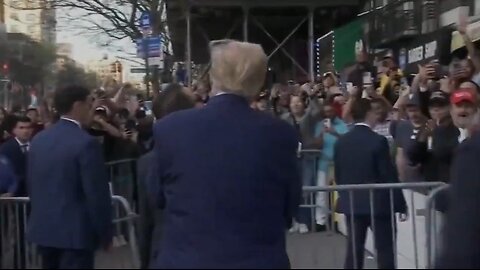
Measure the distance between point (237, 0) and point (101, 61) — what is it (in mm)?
20109

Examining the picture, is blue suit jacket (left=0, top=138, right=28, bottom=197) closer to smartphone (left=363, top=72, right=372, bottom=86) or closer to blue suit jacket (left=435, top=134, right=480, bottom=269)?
blue suit jacket (left=435, top=134, right=480, bottom=269)

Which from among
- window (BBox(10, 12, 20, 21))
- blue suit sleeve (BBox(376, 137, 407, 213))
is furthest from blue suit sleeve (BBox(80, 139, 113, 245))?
window (BBox(10, 12, 20, 21))

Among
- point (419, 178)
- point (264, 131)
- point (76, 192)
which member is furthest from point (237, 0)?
point (264, 131)

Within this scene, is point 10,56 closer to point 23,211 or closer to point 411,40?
point 411,40

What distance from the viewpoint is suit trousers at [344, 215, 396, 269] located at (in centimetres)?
657

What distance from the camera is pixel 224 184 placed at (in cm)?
321

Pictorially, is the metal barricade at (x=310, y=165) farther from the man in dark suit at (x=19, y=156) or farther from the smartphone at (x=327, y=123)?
the man in dark suit at (x=19, y=156)

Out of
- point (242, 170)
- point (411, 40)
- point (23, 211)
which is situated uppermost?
point (411, 40)

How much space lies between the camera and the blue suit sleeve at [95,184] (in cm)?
493

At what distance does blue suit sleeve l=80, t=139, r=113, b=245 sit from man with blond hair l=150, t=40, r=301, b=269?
62.8 inches

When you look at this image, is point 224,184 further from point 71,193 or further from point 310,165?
point 310,165

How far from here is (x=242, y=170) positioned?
323 centimetres

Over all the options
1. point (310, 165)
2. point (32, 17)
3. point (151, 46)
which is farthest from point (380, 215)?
point (32, 17)

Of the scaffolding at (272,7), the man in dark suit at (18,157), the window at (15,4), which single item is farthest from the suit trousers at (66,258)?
the window at (15,4)
